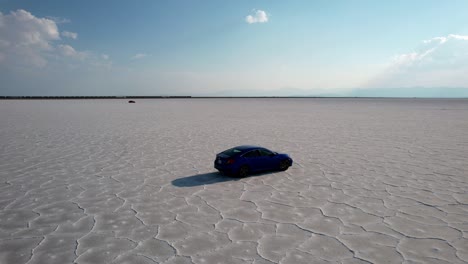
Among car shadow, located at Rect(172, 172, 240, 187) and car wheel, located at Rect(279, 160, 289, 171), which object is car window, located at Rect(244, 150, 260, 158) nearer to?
car shadow, located at Rect(172, 172, 240, 187)

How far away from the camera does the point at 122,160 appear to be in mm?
15797

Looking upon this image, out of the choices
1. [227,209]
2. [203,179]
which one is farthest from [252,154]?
[227,209]

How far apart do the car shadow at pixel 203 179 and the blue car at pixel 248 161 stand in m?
0.30

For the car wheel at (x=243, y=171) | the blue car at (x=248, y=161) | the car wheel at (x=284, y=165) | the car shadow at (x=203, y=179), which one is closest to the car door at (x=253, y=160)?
the blue car at (x=248, y=161)

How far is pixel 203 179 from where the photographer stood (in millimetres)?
12508

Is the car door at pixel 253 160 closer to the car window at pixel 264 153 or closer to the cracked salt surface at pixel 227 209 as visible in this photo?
the car window at pixel 264 153

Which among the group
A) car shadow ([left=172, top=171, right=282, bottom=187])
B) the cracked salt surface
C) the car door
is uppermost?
the car door

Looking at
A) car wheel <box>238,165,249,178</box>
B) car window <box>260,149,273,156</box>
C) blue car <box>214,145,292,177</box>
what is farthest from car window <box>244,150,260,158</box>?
A: car wheel <box>238,165,249,178</box>

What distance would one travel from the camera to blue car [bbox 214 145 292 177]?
1243 cm

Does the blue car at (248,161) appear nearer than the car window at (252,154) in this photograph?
Yes

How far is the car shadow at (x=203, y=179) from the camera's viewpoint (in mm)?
11953

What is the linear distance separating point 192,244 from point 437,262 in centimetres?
496

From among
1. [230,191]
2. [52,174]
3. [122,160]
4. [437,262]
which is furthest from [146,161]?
[437,262]

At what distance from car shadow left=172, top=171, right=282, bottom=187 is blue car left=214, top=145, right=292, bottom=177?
0.97 ft
